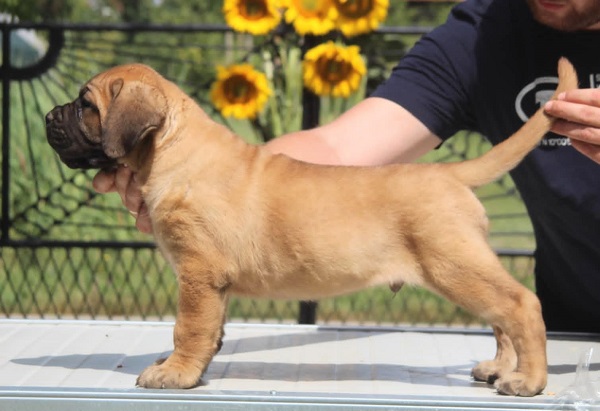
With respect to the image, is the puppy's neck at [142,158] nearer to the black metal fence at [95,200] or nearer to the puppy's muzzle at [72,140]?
the puppy's muzzle at [72,140]

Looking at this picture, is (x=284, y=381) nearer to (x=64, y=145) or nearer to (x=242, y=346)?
(x=242, y=346)

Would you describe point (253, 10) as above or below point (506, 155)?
above

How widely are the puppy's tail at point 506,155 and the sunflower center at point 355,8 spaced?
83.5 inches

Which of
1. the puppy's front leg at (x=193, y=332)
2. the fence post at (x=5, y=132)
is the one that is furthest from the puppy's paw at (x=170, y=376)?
the fence post at (x=5, y=132)

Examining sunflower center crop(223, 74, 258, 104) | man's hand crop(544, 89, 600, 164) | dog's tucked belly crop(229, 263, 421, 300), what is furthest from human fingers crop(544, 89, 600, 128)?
sunflower center crop(223, 74, 258, 104)

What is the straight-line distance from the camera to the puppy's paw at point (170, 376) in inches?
103

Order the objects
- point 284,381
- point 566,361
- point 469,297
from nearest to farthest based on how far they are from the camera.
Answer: point 469,297, point 284,381, point 566,361

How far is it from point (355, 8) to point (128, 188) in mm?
2060

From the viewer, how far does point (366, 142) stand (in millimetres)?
3672

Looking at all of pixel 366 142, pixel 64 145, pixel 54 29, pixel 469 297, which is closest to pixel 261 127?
pixel 54 29

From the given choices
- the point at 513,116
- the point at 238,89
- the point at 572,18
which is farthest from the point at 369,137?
the point at 238,89

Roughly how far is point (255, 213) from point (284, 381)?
472mm

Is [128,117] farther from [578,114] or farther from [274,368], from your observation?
[578,114]

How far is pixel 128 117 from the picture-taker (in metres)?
2.70
